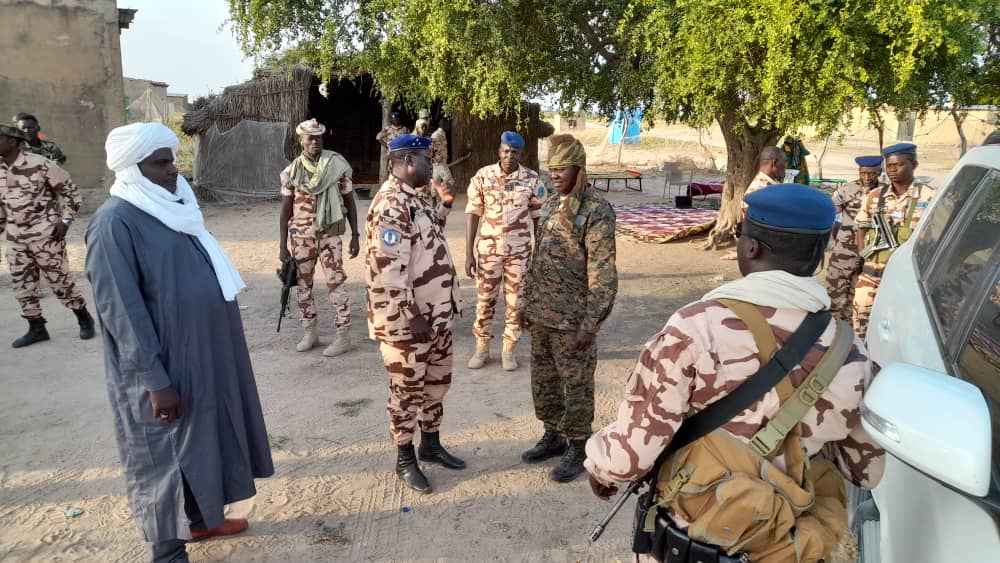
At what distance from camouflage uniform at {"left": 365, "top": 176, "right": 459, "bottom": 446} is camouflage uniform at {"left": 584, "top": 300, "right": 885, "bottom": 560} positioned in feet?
6.01

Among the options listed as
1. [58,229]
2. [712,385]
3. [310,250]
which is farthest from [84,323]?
[712,385]

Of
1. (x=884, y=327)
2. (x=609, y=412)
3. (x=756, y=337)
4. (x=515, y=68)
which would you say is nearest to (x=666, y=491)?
(x=756, y=337)

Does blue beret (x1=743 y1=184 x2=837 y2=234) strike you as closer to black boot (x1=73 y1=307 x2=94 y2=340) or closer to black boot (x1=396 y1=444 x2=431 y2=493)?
black boot (x1=396 y1=444 x2=431 y2=493)

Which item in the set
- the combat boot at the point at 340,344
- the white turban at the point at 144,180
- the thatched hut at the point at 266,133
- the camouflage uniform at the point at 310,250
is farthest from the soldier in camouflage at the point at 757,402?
the thatched hut at the point at 266,133

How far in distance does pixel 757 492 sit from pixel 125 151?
2558 millimetres

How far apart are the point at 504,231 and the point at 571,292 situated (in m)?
1.98

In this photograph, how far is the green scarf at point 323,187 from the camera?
5.59m

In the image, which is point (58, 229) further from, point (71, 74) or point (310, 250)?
point (71, 74)

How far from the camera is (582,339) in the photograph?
339cm

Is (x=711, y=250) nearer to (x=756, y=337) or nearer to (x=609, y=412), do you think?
(x=609, y=412)

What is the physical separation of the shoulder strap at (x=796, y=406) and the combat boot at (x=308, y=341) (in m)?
4.78

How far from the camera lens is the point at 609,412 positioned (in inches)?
181

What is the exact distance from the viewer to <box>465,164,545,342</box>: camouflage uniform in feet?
17.7

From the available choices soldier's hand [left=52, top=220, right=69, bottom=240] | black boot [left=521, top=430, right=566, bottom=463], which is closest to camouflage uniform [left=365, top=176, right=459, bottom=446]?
black boot [left=521, top=430, right=566, bottom=463]
